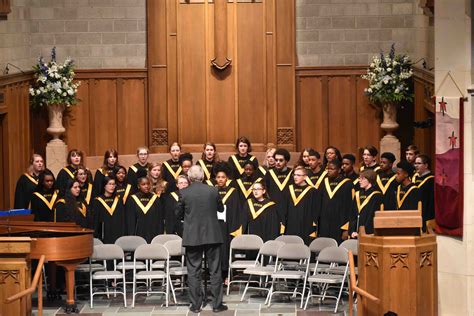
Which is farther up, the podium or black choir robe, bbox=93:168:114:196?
black choir robe, bbox=93:168:114:196

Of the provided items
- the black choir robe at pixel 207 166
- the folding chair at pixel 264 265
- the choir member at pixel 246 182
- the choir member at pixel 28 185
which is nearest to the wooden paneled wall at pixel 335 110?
the black choir robe at pixel 207 166

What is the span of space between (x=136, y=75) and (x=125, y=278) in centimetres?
567

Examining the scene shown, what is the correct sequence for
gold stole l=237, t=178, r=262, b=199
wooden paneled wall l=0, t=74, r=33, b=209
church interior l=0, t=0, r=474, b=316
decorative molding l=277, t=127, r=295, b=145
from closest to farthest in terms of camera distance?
gold stole l=237, t=178, r=262, b=199
wooden paneled wall l=0, t=74, r=33, b=209
church interior l=0, t=0, r=474, b=316
decorative molding l=277, t=127, r=295, b=145

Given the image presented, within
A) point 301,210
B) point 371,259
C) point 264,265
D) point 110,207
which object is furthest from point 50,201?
point 371,259

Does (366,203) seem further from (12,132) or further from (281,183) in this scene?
(12,132)

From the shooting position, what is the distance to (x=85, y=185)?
1684 centimetres

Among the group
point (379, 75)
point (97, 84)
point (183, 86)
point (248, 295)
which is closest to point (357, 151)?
point (379, 75)

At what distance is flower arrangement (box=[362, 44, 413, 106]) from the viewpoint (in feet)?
65.7

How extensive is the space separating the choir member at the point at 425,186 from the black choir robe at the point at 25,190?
16.4 ft

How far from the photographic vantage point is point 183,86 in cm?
2083

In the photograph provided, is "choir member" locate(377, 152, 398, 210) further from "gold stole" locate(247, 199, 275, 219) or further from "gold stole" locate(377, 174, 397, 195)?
"gold stole" locate(247, 199, 275, 219)

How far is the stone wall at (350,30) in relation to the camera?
20891 mm

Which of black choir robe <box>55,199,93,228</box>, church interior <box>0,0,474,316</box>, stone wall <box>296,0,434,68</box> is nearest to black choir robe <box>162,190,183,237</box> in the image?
black choir robe <box>55,199,93,228</box>

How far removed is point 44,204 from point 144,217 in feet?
4.24
